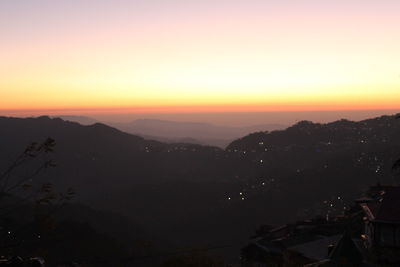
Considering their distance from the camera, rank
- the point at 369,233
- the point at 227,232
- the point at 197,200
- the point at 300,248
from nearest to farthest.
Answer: the point at 369,233 → the point at 300,248 → the point at 227,232 → the point at 197,200

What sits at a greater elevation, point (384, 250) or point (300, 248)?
point (384, 250)

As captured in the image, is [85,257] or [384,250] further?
[85,257]

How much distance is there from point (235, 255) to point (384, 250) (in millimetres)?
84084

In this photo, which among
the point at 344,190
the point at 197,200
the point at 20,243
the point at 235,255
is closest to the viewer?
the point at 20,243

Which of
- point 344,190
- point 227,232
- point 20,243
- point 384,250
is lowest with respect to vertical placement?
point 227,232

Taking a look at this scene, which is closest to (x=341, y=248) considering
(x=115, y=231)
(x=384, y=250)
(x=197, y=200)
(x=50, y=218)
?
(x=384, y=250)

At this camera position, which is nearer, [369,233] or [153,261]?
[369,233]

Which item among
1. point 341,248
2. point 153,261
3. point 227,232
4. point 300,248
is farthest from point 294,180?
point 341,248

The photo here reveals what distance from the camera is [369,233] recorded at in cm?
3325

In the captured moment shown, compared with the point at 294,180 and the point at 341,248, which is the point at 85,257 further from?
the point at 294,180

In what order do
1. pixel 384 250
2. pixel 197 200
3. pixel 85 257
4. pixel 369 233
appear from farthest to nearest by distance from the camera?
1. pixel 197 200
2. pixel 85 257
3. pixel 369 233
4. pixel 384 250

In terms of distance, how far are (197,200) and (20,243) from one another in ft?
630

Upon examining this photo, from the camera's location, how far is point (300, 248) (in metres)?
36.3

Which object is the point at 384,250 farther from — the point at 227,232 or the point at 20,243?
the point at 227,232
